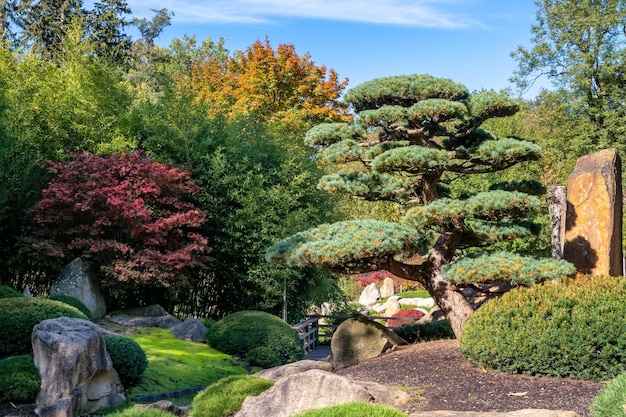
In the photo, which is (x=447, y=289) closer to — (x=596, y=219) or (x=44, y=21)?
(x=596, y=219)

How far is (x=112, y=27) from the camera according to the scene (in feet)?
92.7

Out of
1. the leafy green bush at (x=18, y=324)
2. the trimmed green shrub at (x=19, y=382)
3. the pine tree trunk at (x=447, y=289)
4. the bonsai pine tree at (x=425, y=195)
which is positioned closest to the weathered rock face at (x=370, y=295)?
the bonsai pine tree at (x=425, y=195)

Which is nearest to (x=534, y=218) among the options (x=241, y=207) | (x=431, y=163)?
(x=241, y=207)

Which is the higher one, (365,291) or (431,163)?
(431,163)

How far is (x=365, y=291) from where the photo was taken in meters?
22.8

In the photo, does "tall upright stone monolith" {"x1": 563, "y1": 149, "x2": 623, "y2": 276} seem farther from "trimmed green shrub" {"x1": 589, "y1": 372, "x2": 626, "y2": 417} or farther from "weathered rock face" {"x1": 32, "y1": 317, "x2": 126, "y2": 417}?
"weathered rock face" {"x1": 32, "y1": 317, "x2": 126, "y2": 417}

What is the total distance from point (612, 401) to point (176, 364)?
673cm

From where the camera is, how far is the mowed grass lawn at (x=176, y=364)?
8.57m

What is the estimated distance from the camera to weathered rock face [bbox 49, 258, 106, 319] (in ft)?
36.4

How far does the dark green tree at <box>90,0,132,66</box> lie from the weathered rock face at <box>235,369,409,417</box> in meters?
25.2

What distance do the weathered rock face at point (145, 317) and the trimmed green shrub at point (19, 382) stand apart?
4249mm

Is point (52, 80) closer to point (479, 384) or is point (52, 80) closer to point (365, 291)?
point (479, 384)

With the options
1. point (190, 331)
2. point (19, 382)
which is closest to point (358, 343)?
point (190, 331)

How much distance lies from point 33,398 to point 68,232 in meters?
4.91
